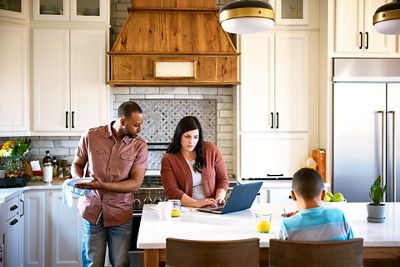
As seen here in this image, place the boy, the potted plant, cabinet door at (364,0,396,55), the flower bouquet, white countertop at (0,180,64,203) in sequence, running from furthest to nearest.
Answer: cabinet door at (364,0,396,55) → the flower bouquet → white countertop at (0,180,64,203) → the potted plant → the boy

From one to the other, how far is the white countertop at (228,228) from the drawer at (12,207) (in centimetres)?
153

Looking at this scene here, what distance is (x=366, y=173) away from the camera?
4535mm

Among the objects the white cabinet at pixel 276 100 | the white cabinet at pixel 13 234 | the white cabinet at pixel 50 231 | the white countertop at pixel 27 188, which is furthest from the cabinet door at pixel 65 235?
the white cabinet at pixel 276 100

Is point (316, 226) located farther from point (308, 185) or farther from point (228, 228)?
point (228, 228)

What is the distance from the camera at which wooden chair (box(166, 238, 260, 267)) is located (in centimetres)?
196

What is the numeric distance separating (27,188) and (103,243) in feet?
5.43

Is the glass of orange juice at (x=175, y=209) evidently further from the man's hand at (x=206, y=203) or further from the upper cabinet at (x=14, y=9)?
the upper cabinet at (x=14, y=9)

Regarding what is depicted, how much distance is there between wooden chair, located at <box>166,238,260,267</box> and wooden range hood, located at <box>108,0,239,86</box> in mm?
2837

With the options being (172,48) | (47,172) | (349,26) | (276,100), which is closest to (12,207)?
(47,172)

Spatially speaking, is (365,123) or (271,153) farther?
(271,153)

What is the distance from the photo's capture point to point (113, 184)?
2.97m

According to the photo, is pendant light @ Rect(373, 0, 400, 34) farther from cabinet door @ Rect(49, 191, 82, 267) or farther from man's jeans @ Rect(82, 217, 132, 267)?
cabinet door @ Rect(49, 191, 82, 267)

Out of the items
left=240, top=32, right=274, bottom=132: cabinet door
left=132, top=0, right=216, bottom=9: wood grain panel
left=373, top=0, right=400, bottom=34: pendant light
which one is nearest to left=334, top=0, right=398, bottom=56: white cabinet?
left=240, top=32, right=274, bottom=132: cabinet door

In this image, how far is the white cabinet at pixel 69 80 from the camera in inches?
184
